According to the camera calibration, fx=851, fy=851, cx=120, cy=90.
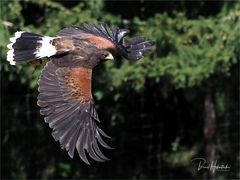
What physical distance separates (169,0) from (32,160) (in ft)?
7.83

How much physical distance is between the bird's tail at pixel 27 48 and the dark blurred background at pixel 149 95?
0.30 feet

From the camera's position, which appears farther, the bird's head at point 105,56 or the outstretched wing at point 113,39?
the outstretched wing at point 113,39

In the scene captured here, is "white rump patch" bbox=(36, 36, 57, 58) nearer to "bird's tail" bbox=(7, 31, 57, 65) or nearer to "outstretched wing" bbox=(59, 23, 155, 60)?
"bird's tail" bbox=(7, 31, 57, 65)

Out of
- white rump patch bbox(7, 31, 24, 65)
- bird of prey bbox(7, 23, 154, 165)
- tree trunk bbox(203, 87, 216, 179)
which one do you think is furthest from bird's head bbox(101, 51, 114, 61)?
tree trunk bbox(203, 87, 216, 179)

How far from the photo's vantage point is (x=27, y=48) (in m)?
6.18

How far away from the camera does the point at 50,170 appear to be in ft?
31.2

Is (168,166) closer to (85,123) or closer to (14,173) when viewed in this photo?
(14,173)

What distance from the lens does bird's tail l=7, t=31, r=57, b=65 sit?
19.9ft

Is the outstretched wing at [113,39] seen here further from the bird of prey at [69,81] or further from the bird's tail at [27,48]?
the bird's tail at [27,48]

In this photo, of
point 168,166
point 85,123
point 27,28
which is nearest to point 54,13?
point 27,28

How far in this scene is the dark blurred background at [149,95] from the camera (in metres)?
7.82
